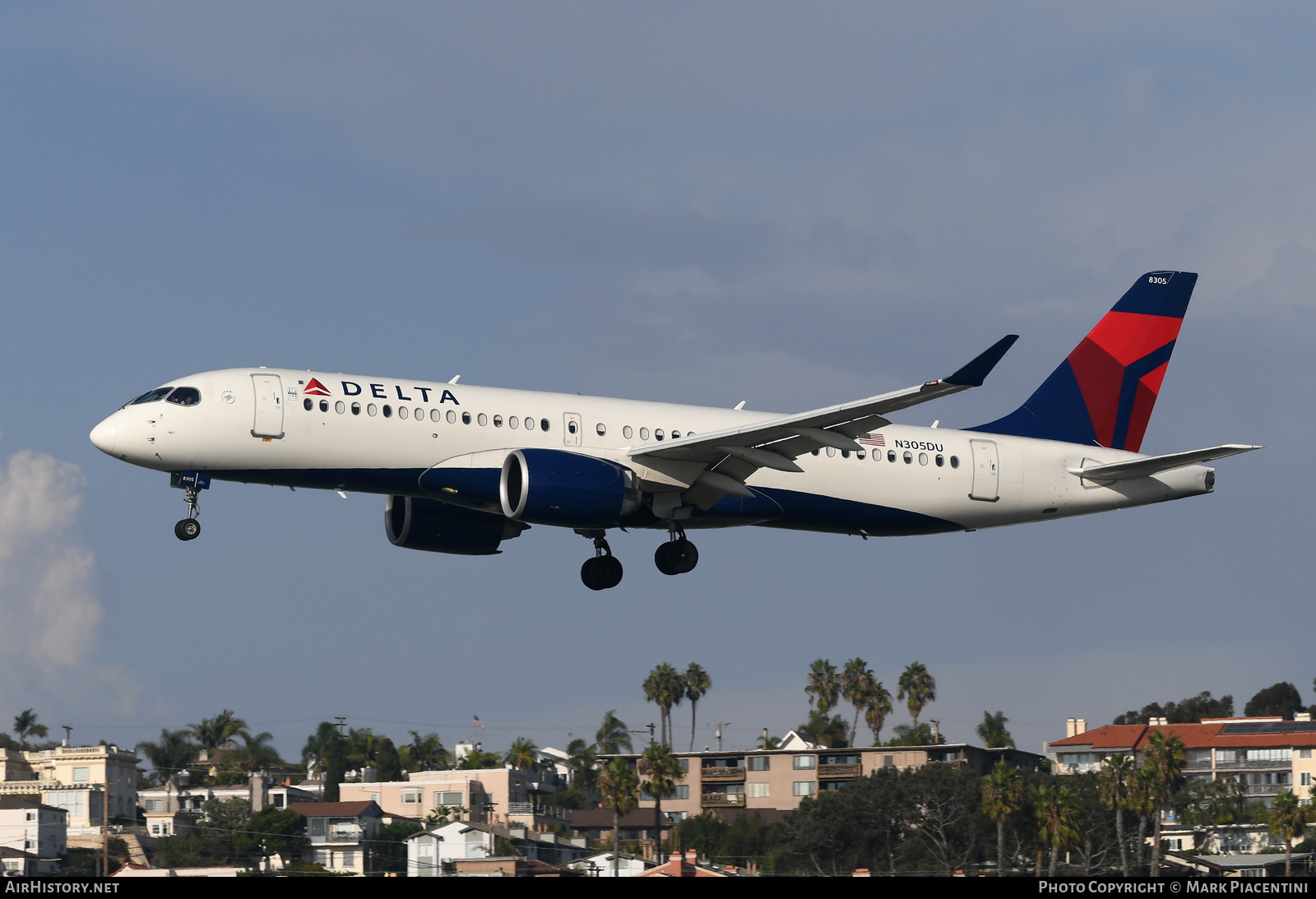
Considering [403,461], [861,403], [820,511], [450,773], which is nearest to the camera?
[861,403]

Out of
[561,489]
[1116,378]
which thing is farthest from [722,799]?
[561,489]

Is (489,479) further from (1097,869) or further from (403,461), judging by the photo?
(1097,869)

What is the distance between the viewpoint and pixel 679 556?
39.2 m

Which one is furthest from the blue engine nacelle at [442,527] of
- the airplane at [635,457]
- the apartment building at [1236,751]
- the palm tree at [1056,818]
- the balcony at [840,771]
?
the apartment building at [1236,751]

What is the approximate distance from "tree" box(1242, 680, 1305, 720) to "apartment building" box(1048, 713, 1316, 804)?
49246 millimetres

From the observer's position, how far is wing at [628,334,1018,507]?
3180 cm

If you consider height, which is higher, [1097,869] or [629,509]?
Result: [629,509]

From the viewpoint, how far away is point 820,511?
39000 mm

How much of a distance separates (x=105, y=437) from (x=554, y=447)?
9.92 metres

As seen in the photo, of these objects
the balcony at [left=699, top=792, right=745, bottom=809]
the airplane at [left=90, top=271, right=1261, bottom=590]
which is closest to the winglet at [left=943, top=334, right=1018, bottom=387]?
the airplane at [left=90, top=271, right=1261, bottom=590]

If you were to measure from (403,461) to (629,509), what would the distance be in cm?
531

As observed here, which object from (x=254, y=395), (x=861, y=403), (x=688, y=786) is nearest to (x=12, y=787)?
(x=688, y=786)

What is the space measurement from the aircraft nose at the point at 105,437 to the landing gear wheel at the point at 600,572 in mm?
12510

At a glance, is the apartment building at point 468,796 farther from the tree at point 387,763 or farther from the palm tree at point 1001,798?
the palm tree at point 1001,798
